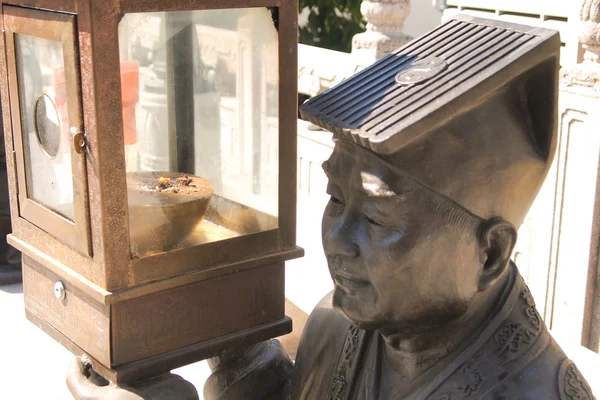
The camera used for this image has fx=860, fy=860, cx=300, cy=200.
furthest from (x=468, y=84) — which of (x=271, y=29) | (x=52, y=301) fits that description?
(x=52, y=301)

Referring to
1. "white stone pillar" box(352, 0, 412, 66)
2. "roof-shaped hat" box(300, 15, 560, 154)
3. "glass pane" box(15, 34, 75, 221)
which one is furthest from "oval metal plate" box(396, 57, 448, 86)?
"white stone pillar" box(352, 0, 412, 66)

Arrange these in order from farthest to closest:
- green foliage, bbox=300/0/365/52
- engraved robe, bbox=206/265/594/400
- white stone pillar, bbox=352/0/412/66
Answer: green foliage, bbox=300/0/365/52 → white stone pillar, bbox=352/0/412/66 → engraved robe, bbox=206/265/594/400

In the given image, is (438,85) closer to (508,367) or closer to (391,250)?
(391,250)

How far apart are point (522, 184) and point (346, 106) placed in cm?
28

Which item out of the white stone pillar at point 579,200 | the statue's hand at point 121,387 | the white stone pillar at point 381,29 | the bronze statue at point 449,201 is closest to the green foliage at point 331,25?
the white stone pillar at point 381,29

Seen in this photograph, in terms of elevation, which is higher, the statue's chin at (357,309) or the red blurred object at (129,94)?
the red blurred object at (129,94)

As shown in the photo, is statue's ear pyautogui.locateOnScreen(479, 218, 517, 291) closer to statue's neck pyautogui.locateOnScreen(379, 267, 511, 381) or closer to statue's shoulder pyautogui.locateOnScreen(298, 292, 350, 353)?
statue's neck pyautogui.locateOnScreen(379, 267, 511, 381)

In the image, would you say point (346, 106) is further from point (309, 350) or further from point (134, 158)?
point (309, 350)

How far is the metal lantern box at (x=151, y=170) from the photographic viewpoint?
1462 mm

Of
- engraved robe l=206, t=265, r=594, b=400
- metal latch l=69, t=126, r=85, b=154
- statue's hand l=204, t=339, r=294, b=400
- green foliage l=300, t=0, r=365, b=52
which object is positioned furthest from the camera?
green foliage l=300, t=0, r=365, b=52

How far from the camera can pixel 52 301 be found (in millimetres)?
1689

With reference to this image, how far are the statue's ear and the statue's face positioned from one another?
14 mm

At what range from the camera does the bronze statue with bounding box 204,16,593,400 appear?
3.94 ft

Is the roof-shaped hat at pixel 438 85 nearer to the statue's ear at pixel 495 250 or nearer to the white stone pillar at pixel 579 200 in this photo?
the statue's ear at pixel 495 250
